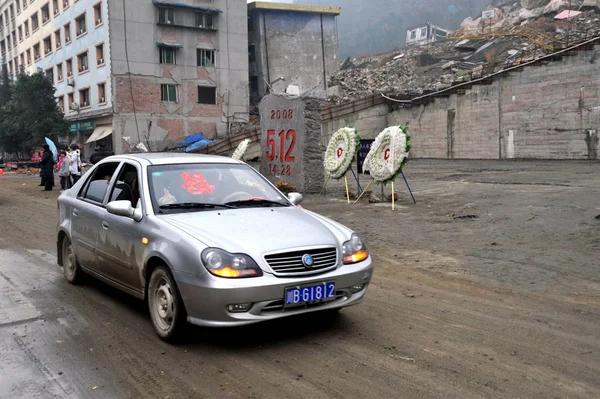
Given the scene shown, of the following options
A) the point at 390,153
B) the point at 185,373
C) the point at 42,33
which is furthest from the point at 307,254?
the point at 42,33

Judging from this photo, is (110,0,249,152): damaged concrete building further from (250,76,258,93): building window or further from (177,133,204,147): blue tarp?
(250,76,258,93): building window

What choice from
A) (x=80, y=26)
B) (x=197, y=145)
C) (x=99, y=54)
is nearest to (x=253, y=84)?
(x=197, y=145)

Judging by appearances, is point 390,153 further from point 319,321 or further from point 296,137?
point 319,321

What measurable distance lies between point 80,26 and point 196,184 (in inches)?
1755

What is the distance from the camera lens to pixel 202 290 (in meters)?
3.96

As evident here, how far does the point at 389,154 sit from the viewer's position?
12375 mm

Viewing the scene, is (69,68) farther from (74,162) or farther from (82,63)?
(74,162)

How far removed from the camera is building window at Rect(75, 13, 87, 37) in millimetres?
42781

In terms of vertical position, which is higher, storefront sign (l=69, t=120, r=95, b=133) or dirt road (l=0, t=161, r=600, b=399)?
storefront sign (l=69, t=120, r=95, b=133)

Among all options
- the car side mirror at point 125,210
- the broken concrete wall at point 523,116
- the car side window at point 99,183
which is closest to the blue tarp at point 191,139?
the broken concrete wall at point 523,116

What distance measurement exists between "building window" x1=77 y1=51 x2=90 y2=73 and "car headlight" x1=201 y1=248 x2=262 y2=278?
43.3m

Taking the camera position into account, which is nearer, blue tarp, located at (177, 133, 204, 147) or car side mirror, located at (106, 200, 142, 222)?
car side mirror, located at (106, 200, 142, 222)

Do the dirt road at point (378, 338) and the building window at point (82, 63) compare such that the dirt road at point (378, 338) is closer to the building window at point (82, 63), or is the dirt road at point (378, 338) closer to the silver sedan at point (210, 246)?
the silver sedan at point (210, 246)

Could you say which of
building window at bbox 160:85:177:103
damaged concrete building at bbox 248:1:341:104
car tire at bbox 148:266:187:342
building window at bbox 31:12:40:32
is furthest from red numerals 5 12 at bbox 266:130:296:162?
building window at bbox 31:12:40:32
